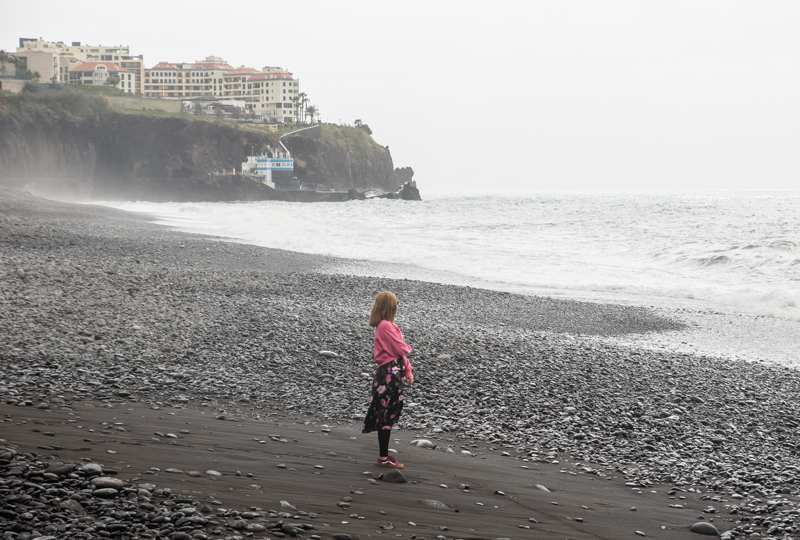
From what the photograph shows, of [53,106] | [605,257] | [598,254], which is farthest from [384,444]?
[53,106]

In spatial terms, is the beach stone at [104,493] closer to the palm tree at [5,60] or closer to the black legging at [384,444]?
the black legging at [384,444]

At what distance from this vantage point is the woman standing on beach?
5.06 metres

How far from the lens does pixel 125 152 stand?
9731 centimetres

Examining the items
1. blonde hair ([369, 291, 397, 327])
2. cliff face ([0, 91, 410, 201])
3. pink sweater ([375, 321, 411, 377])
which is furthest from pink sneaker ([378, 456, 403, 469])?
cliff face ([0, 91, 410, 201])

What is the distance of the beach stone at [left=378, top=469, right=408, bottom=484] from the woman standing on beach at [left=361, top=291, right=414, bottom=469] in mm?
339

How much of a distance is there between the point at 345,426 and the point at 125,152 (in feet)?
341

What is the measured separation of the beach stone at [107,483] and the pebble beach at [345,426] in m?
0.01

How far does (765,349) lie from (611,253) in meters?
17.6

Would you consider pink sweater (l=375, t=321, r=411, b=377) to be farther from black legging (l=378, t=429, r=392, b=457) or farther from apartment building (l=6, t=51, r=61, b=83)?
apartment building (l=6, t=51, r=61, b=83)

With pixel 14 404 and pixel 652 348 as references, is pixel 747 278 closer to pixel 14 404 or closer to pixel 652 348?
pixel 652 348

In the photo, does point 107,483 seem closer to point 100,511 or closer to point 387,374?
point 100,511

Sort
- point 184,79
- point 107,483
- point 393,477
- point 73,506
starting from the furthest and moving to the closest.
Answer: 1. point 184,79
2. point 393,477
3. point 107,483
4. point 73,506

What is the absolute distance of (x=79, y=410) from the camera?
5.38m

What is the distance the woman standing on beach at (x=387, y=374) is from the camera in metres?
5.06
